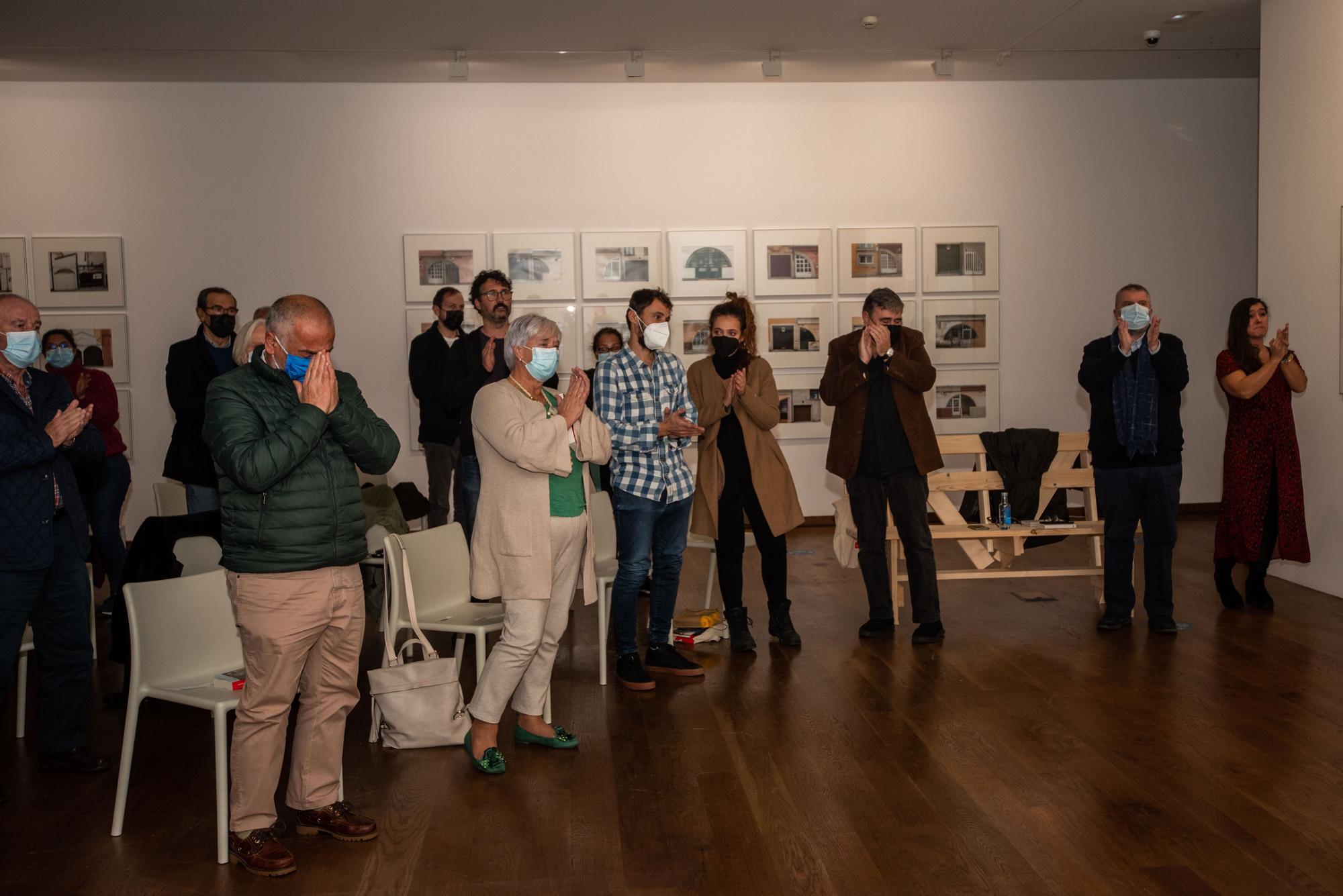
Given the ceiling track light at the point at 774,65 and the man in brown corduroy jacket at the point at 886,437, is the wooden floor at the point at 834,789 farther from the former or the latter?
the ceiling track light at the point at 774,65

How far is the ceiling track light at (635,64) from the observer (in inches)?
327

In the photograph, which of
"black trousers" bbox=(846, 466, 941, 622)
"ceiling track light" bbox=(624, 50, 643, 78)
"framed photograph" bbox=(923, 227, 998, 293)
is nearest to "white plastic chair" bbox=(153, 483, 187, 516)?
"black trousers" bbox=(846, 466, 941, 622)

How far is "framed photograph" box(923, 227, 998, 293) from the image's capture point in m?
9.48

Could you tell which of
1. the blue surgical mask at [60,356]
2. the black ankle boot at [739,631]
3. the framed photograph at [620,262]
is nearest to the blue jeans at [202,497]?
the blue surgical mask at [60,356]

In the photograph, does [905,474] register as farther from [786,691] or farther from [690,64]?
[690,64]

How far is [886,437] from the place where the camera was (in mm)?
5500

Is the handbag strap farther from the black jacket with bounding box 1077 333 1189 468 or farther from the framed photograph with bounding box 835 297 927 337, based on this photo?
the framed photograph with bounding box 835 297 927 337

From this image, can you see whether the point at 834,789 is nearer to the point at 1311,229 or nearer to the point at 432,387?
the point at 432,387

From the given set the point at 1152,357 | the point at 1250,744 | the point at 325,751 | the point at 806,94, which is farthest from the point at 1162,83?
the point at 325,751

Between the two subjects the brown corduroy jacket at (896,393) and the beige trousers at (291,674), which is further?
the brown corduroy jacket at (896,393)

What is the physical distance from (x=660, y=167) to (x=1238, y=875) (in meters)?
7.30

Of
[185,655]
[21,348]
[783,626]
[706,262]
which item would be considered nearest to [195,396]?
[21,348]

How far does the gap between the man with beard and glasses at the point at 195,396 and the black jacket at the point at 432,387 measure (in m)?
1.15

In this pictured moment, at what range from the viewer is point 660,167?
9266 mm
